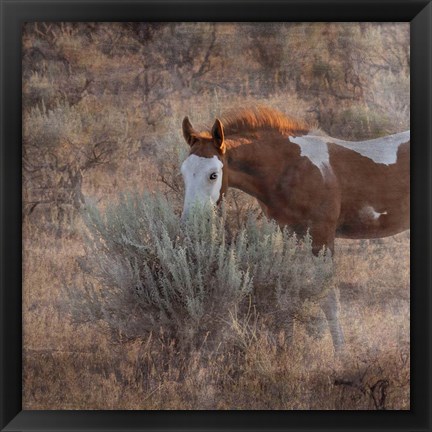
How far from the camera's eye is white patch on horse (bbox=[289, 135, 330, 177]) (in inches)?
115

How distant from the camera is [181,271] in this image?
2873 mm

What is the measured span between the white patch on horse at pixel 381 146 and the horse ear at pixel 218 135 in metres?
0.46

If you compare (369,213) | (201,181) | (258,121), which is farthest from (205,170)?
(369,213)

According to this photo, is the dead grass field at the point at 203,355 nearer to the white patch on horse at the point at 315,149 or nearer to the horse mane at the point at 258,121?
the white patch on horse at the point at 315,149

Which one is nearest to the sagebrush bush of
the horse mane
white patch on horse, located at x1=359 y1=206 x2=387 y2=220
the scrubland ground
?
the scrubland ground

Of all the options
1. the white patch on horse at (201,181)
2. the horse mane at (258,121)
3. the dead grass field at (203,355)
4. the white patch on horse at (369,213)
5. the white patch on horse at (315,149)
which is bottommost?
the dead grass field at (203,355)

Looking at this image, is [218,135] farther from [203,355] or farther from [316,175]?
[203,355]

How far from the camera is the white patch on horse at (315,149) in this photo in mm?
2916

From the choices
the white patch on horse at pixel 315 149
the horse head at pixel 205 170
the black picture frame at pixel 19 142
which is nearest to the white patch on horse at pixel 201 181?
the horse head at pixel 205 170

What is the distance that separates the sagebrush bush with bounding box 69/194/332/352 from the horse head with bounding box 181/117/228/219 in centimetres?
9

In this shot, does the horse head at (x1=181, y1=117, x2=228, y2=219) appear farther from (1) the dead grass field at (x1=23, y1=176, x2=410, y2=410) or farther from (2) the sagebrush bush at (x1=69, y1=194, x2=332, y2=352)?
(1) the dead grass field at (x1=23, y1=176, x2=410, y2=410)

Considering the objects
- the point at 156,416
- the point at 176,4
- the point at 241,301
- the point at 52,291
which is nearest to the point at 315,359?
the point at 241,301

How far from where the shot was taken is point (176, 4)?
9.44 ft

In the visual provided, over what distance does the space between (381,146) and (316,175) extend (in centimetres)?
30
